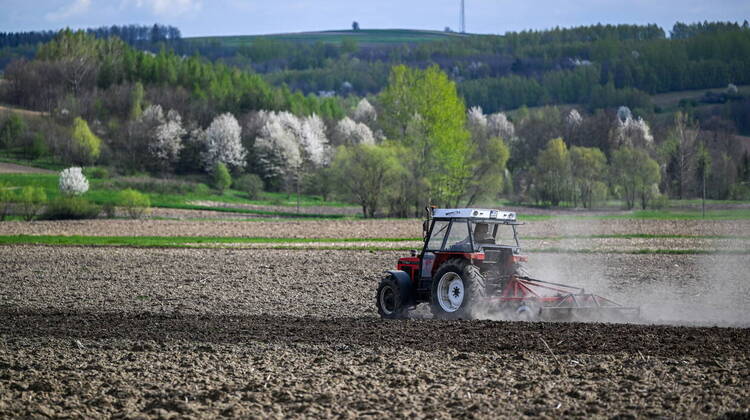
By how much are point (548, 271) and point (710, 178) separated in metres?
83.2

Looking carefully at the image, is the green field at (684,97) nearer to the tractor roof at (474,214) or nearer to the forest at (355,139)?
the forest at (355,139)

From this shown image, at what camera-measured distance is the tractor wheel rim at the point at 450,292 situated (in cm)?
1803

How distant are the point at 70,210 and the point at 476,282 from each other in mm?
55484

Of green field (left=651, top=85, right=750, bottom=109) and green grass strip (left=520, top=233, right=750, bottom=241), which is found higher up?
green field (left=651, top=85, right=750, bottom=109)

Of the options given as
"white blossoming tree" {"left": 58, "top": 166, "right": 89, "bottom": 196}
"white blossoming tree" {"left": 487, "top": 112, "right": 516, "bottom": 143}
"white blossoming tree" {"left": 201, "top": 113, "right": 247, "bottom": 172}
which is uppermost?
"white blossoming tree" {"left": 487, "top": 112, "right": 516, "bottom": 143}

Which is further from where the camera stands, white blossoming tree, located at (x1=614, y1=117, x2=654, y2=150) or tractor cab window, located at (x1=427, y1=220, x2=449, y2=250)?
white blossoming tree, located at (x1=614, y1=117, x2=654, y2=150)

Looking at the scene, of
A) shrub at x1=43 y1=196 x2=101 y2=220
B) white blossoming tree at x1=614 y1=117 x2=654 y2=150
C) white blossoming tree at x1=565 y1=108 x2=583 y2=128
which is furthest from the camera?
white blossoming tree at x1=565 y1=108 x2=583 y2=128

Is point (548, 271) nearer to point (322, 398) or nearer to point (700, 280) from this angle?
point (700, 280)

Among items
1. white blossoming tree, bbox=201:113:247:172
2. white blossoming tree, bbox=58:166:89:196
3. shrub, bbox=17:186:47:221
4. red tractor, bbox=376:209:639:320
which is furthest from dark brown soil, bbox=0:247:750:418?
white blossoming tree, bbox=201:113:247:172

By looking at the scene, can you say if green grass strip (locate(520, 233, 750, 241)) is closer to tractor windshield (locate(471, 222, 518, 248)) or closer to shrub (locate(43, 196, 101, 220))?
tractor windshield (locate(471, 222, 518, 248))

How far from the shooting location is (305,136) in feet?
424

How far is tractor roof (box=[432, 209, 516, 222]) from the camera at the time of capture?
18.3m

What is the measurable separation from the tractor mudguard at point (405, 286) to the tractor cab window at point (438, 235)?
34.8 inches

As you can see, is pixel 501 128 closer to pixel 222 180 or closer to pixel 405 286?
pixel 222 180
